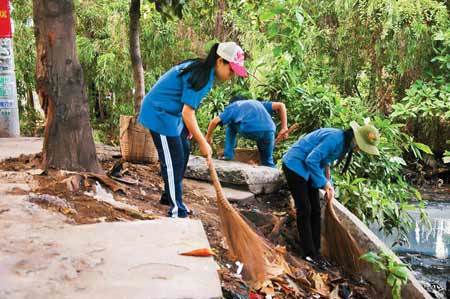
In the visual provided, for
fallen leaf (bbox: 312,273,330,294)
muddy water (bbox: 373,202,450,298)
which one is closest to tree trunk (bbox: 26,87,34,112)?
muddy water (bbox: 373,202,450,298)

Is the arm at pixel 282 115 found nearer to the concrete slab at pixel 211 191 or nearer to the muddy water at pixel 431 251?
the concrete slab at pixel 211 191

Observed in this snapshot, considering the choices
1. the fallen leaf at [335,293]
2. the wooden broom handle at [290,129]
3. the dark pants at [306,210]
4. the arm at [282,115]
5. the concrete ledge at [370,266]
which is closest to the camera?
the fallen leaf at [335,293]

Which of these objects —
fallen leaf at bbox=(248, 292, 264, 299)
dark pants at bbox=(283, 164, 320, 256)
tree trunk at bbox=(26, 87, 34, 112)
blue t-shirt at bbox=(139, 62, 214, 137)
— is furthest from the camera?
tree trunk at bbox=(26, 87, 34, 112)

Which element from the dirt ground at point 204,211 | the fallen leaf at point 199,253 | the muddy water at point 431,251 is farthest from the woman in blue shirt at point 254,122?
the fallen leaf at point 199,253

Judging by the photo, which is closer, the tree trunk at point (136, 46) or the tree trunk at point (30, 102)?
the tree trunk at point (136, 46)

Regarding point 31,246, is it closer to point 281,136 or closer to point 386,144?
point 281,136

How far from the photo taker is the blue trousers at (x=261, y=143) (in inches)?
250

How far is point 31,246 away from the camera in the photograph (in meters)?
2.56

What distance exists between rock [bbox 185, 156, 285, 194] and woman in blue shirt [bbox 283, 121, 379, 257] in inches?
36.5

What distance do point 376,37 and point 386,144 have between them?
556cm

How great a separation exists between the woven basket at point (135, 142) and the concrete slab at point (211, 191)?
0.53m

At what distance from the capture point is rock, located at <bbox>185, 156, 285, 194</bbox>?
589 centimetres

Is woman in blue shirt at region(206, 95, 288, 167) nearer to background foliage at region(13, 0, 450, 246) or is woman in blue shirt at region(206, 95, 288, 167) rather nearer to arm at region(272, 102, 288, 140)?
arm at region(272, 102, 288, 140)

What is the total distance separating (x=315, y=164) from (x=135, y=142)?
7.13 feet
